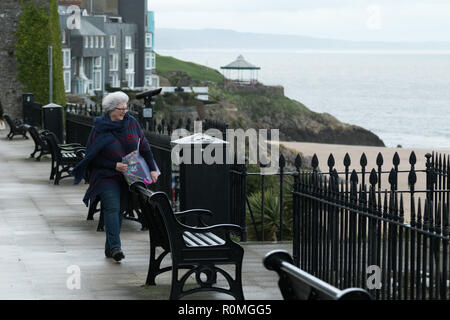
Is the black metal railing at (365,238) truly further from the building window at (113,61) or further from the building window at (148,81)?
the building window at (148,81)

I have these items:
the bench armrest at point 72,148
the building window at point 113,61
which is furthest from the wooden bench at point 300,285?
the building window at point 113,61

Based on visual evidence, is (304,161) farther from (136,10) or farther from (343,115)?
(343,115)

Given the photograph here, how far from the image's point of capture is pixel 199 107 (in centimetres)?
10412

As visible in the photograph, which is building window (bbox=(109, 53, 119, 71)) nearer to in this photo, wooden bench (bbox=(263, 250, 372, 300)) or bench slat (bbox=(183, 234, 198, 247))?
→ bench slat (bbox=(183, 234, 198, 247))

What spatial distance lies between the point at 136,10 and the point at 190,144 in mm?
Result: 98054

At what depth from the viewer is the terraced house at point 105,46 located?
3558 inches

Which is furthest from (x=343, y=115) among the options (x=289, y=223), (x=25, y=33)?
(x=289, y=223)

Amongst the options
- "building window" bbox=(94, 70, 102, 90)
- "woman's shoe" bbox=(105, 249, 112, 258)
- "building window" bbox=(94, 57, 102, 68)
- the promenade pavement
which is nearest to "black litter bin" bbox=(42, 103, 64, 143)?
the promenade pavement

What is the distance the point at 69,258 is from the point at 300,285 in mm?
5061

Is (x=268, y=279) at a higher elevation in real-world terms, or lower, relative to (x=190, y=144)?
lower

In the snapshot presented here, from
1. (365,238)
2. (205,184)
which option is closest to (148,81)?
(205,184)

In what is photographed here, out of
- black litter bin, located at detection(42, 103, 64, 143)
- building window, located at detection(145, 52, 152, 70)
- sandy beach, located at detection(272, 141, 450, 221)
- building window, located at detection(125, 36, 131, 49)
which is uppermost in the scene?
building window, located at detection(125, 36, 131, 49)

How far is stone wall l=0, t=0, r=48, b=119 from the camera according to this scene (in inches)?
1535

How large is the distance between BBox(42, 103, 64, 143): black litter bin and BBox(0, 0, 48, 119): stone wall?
44.8 feet
